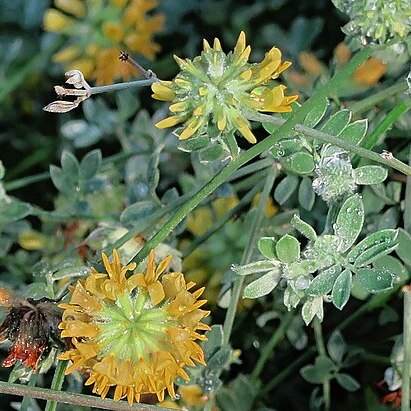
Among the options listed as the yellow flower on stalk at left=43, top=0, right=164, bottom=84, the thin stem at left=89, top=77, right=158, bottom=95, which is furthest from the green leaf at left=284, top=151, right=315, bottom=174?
the yellow flower on stalk at left=43, top=0, right=164, bottom=84

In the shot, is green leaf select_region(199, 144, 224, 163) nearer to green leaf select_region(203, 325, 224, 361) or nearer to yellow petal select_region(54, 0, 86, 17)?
green leaf select_region(203, 325, 224, 361)

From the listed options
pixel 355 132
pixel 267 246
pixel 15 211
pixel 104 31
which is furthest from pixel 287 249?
pixel 104 31

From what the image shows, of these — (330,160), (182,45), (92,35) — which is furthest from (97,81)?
(330,160)

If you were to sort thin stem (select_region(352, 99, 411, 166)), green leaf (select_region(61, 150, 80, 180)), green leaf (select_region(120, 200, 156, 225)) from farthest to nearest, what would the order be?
green leaf (select_region(61, 150, 80, 180)) → green leaf (select_region(120, 200, 156, 225)) → thin stem (select_region(352, 99, 411, 166))

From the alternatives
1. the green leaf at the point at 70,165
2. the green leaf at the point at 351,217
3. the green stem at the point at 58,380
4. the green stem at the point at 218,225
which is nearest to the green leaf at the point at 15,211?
the green leaf at the point at 70,165

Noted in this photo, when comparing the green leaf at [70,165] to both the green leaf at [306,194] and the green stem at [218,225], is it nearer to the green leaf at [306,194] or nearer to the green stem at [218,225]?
the green stem at [218,225]

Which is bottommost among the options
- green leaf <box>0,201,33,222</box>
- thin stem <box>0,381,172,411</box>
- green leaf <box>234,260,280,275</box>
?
green leaf <box>0,201,33,222</box>
